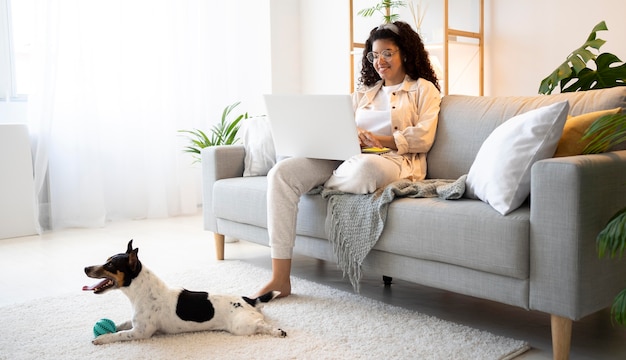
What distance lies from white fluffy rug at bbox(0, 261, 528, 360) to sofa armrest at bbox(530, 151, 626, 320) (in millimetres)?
233

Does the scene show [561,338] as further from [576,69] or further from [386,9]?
[386,9]

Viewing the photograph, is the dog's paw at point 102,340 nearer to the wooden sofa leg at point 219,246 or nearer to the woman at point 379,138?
the woman at point 379,138

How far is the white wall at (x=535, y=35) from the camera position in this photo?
354 centimetres

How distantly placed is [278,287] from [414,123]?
875 mm

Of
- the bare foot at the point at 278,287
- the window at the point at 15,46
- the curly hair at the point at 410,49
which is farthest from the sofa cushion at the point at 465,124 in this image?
the window at the point at 15,46

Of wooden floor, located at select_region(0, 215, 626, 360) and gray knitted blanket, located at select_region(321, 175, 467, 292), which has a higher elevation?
gray knitted blanket, located at select_region(321, 175, 467, 292)

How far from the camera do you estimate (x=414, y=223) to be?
2.16 metres

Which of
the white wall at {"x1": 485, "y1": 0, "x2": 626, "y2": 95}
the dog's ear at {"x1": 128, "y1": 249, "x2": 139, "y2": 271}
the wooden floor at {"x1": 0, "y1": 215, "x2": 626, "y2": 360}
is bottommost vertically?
the wooden floor at {"x1": 0, "y1": 215, "x2": 626, "y2": 360}

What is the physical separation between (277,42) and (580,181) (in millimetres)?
3603

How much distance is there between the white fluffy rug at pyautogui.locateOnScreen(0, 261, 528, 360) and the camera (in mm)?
1913

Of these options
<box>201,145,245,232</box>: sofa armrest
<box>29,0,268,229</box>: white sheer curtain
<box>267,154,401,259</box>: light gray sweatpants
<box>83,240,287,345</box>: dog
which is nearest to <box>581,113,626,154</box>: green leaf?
<box>267,154,401,259</box>: light gray sweatpants

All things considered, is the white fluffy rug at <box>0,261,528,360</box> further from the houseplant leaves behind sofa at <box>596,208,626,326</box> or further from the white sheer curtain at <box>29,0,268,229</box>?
the white sheer curtain at <box>29,0,268,229</box>

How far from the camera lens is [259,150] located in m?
3.19

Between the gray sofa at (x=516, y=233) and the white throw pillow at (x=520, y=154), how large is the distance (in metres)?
0.05
